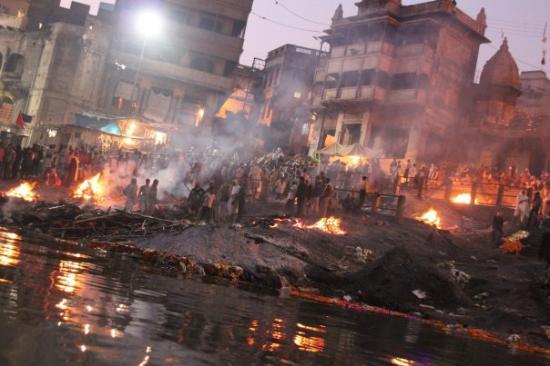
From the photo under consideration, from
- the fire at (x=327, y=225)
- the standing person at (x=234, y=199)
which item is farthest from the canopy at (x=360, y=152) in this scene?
the standing person at (x=234, y=199)

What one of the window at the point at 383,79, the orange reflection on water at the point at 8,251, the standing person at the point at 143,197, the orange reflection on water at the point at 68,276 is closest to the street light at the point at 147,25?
the window at the point at 383,79

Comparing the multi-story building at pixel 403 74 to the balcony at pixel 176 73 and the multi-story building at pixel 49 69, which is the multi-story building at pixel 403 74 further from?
the multi-story building at pixel 49 69

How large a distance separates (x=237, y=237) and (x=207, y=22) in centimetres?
3698

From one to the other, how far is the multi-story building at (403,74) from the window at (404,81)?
2.8 inches

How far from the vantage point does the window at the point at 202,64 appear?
4697 cm

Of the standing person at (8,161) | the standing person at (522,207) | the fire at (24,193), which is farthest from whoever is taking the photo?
the standing person at (8,161)

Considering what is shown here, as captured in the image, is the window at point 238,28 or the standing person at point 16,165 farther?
the window at point 238,28

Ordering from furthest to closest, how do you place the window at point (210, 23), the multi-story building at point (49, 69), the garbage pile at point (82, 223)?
1. the window at point (210, 23)
2. the multi-story building at point (49, 69)
3. the garbage pile at point (82, 223)

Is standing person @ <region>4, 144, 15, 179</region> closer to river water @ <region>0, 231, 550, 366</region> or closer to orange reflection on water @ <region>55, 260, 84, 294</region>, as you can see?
river water @ <region>0, 231, 550, 366</region>

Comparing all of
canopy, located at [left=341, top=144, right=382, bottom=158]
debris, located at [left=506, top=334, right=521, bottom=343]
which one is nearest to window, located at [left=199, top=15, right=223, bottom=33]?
canopy, located at [left=341, top=144, right=382, bottom=158]

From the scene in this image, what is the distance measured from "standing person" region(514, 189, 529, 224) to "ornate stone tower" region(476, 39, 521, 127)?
16107mm

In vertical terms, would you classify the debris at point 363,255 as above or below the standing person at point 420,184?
below

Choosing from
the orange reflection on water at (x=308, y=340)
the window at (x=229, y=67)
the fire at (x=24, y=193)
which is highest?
the window at (x=229, y=67)

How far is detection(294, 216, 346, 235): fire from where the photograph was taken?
63.0 feet
